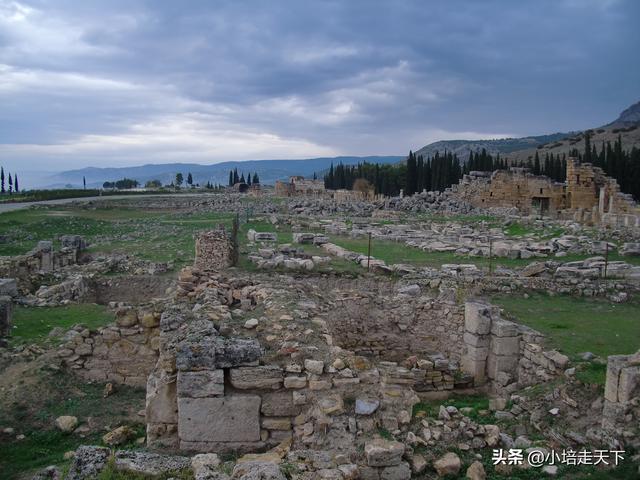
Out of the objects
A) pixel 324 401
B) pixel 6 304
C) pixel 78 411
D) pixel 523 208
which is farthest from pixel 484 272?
pixel 523 208

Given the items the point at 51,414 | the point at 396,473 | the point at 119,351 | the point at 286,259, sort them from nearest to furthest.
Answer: the point at 396,473
the point at 51,414
the point at 119,351
the point at 286,259

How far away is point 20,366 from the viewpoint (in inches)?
380

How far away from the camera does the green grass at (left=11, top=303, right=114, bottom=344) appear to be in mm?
11531

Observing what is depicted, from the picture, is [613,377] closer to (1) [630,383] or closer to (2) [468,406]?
(1) [630,383]

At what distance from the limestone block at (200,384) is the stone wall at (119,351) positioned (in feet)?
11.0

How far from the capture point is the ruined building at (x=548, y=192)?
38.0m

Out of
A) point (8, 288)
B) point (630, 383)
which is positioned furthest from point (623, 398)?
point (8, 288)

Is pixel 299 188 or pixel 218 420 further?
pixel 299 188

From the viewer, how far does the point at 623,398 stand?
6.61 m

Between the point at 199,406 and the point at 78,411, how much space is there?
3.47m

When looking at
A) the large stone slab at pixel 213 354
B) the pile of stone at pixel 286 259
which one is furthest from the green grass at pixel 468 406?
the pile of stone at pixel 286 259

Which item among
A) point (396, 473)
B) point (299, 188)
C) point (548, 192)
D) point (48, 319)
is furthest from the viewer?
point (299, 188)

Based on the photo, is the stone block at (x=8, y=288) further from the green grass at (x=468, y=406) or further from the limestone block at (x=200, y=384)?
the green grass at (x=468, y=406)

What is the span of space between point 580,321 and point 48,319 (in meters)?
12.8
